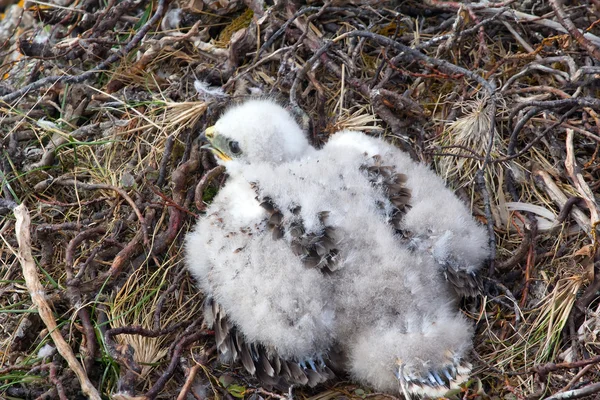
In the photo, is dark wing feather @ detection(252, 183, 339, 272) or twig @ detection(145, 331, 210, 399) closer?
dark wing feather @ detection(252, 183, 339, 272)

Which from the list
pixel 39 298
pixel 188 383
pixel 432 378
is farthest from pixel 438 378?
pixel 39 298

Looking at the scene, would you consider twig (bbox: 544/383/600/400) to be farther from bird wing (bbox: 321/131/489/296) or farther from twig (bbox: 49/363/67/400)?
twig (bbox: 49/363/67/400)

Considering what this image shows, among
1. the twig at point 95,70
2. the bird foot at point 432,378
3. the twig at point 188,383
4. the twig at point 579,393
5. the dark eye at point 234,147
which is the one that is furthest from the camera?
the twig at point 95,70

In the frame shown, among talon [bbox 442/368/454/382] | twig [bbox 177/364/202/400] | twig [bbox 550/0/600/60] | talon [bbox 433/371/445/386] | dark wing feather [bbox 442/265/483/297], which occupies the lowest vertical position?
twig [bbox 177/364/202/400]

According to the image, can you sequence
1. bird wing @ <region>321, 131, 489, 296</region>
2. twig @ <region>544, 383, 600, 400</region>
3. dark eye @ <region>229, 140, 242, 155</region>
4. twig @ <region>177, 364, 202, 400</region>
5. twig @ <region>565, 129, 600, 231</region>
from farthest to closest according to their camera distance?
dark eye @ <region>229, 140, 242, 155</region>
twig @ <region>565, 129, 600, 231</region>
bird wing @ <region>321, 131, 489, 296</region>
twig @ <region>177, 364, 202, 400</region>
twig @ <region>544, 383, 600, 400</region>

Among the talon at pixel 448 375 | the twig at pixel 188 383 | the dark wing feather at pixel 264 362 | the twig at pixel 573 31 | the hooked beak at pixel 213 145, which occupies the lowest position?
the twig at pixel 188 383

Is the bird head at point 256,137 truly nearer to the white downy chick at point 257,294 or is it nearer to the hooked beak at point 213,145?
the hooked beak at point 213,145

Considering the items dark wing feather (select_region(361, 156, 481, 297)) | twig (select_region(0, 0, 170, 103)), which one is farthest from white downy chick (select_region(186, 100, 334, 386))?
twig (select_region(0, 0, 170, 103))

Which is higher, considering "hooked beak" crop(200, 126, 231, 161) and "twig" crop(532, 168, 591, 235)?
"hooked beak" crop(200, 126, 231, 161)

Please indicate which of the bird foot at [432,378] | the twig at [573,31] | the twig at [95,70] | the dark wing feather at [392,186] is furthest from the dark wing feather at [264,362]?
the twig at [573,31]
